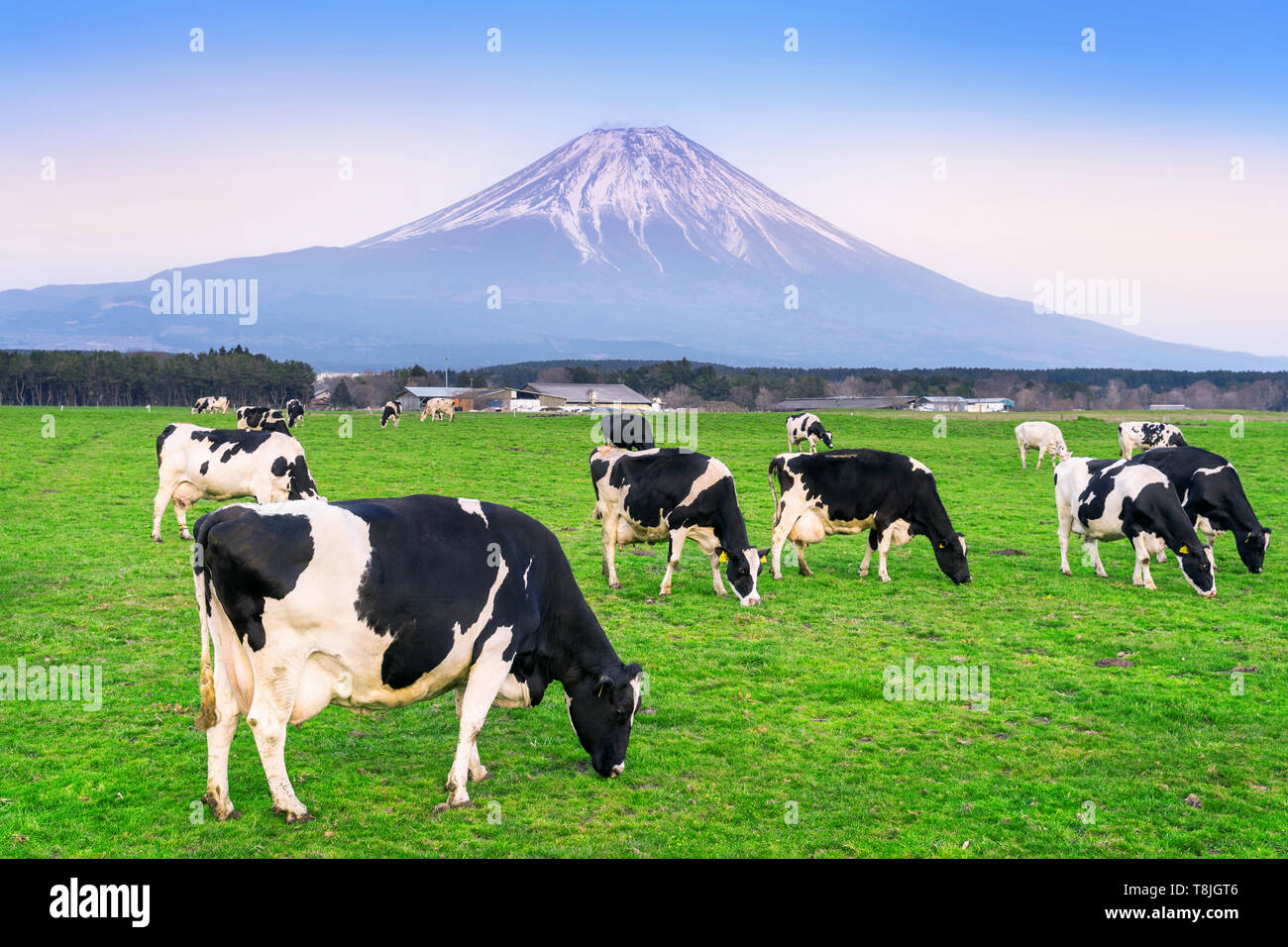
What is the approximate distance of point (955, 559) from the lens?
52.6 feet

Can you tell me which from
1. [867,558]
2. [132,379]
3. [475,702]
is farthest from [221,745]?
→ [132,379]

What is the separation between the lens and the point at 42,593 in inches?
544

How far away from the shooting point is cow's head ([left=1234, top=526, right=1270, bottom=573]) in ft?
54.5

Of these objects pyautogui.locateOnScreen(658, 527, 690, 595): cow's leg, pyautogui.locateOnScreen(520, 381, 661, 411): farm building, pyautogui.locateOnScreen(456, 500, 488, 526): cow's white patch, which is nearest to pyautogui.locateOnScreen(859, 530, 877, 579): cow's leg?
pyautogui.locateOnScreen(658, 527, 690, 595): cow's leg

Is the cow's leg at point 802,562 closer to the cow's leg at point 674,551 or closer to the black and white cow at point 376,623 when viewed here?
the cow's leg at point 674,551

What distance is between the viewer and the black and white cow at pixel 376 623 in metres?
6.65

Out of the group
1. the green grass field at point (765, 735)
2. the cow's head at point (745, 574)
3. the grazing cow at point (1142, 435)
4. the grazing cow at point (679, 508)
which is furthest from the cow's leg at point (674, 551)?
the grazing cow at point (1142, 435)

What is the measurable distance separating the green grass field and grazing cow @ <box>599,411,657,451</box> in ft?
49.8

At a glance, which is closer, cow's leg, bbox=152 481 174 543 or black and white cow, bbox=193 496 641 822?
black and white cow, bbox=193 496 641 822

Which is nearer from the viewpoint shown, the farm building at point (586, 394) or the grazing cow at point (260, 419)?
the grazing cow at point (260, 419)

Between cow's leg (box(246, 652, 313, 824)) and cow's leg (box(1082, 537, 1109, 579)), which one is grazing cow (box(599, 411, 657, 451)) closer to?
cow's leg (box(1082, 537, 1109, 579))

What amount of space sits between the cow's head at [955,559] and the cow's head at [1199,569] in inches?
128
